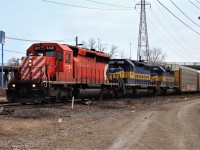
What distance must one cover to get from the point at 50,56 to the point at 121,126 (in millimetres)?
10339

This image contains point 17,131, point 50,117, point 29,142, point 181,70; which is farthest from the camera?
point 181,70

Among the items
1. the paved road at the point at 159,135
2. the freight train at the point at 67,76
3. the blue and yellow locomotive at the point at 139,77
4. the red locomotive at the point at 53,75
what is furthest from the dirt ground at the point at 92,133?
the blue and yellow locomotive at the point at 139,77

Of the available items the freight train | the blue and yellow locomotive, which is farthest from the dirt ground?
the blue and yellow locomotive

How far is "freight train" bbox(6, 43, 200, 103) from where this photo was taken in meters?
19.6

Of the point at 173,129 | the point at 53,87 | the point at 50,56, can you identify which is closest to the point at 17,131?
the point at 173,129

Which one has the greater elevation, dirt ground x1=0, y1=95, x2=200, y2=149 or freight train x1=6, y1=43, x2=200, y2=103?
freight train x1=6, y1=43, x2=200, y2=103

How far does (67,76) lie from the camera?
21797 mm

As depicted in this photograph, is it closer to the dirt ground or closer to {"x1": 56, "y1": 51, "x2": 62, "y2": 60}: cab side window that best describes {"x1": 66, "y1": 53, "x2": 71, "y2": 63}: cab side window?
{"x1": 56, "y1": 51, "x2": 62, "y2": 60}: cab side window

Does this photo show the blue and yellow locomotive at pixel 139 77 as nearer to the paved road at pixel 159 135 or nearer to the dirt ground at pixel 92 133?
the dirt ground at pixel 92 133

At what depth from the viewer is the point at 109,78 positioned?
2969cm

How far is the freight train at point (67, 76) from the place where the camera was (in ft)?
64.2

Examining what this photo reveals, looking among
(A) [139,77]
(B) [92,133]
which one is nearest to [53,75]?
(B) [92,133]

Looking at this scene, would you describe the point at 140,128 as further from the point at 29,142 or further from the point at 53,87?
the point at 53,87

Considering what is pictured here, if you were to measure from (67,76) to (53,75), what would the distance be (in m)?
1.15
